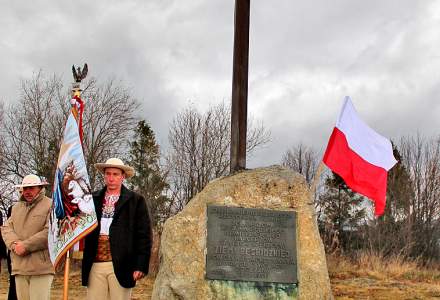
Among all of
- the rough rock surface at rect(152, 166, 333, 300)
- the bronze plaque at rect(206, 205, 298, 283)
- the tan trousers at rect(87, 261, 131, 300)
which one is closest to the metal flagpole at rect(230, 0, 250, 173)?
the rough rock surface at rect(152, 166, 333, 300)

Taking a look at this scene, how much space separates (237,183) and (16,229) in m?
2.25

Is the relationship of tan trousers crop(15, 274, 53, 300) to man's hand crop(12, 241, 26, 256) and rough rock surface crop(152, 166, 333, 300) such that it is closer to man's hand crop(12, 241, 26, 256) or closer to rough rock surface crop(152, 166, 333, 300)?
man's hand crop(12, 241, 26, 256)

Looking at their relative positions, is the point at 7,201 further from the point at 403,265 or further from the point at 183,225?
the point at 183,225

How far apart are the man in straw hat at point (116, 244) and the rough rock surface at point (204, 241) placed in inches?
15.5

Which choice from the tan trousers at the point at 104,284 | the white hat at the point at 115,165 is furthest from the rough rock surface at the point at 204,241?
the white hat at the point at 115,165

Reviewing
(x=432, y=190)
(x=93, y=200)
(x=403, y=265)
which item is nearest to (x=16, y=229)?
(x=93, y=200)

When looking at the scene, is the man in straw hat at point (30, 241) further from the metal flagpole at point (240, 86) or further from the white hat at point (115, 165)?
the metal flagpole at point (240, 86)

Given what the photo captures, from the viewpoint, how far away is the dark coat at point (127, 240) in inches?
187

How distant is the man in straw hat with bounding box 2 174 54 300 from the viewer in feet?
17.2

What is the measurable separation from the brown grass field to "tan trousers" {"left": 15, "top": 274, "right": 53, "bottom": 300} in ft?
17.2

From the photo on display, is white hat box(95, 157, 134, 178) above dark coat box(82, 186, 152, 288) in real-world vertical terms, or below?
above

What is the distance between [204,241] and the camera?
17.2 ft

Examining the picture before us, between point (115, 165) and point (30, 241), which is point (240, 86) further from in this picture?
point (30, 241)

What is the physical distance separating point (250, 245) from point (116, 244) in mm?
1324
